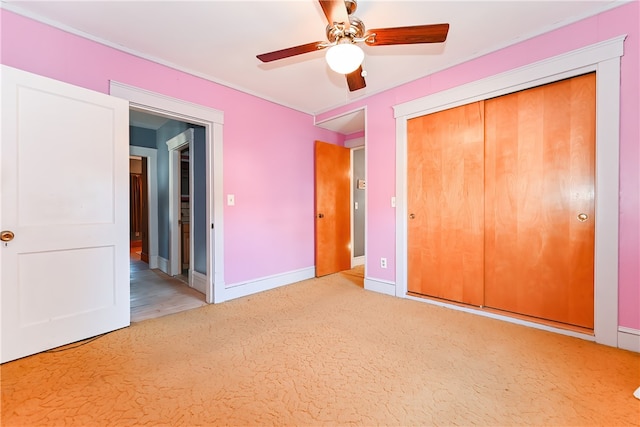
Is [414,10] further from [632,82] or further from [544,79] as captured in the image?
[632,82]

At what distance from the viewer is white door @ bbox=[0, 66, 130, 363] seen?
180cm

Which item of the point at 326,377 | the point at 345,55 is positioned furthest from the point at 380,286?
the point at 345,55

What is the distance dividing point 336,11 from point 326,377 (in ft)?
7.07

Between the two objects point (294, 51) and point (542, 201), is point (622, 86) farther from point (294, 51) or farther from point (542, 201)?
point (294, 51)

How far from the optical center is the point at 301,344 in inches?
80.0

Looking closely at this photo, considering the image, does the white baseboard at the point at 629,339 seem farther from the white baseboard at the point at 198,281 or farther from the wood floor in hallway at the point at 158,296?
the white baseboard at the point at 198,281

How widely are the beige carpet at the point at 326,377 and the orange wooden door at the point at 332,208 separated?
5.61ft

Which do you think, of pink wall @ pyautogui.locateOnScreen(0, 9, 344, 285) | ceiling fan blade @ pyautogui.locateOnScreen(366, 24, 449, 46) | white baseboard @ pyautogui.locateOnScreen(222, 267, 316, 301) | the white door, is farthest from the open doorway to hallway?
ceiling fan blade @ pyautogui.locateOnScreen(366, 24, 449, 46)

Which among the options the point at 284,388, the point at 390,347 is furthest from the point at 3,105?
the point at 390,347

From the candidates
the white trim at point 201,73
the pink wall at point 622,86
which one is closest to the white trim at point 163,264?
the white trim at point 201,73

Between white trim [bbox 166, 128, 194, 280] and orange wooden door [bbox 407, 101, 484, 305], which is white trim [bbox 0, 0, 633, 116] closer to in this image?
orange wooden door [bbox 407, 101, 484, 305]

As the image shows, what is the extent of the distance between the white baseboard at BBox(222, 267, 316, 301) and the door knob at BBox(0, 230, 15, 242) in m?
1.73

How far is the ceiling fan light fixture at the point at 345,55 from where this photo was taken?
1.62 meters

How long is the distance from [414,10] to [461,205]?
5.73 ft
